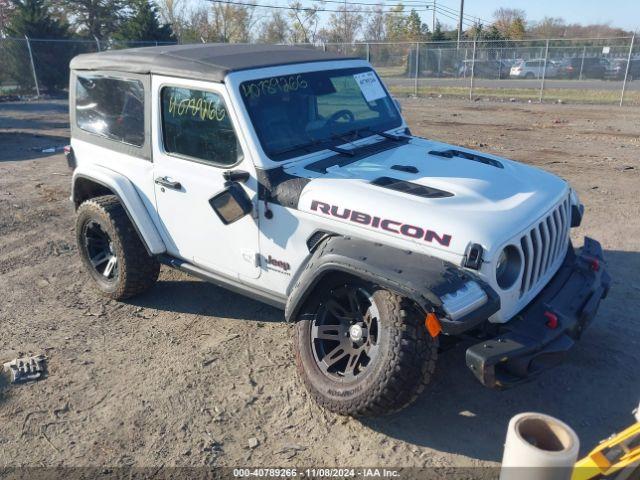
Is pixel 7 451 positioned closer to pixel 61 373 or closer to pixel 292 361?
pixel 61 373

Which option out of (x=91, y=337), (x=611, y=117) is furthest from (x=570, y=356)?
(x=611, y=117)

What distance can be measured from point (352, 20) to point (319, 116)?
169ft

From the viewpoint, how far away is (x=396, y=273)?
9.16ft

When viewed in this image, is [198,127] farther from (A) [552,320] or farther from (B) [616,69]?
(B) [616,69]

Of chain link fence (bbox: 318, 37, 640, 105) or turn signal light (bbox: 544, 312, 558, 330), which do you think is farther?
chain link fence (bbox: 318, 37, 640, 105)

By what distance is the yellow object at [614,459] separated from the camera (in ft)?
7.21

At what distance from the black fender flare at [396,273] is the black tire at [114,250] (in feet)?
6.05

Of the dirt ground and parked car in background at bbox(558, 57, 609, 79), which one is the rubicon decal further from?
parked car in background at bbox(558, 57, 609, 79)

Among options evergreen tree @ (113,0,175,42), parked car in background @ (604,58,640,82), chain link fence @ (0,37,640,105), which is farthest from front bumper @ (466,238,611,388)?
evergreen tree @ (113,0,175,42)

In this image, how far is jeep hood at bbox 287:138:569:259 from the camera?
9.61ft

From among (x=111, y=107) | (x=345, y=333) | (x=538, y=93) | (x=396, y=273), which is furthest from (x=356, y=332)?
(x=538, y=93)

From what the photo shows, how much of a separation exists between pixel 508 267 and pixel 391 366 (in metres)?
0.86

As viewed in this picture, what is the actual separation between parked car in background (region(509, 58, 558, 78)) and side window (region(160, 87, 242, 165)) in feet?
72.6

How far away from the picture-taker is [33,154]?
10648mm
